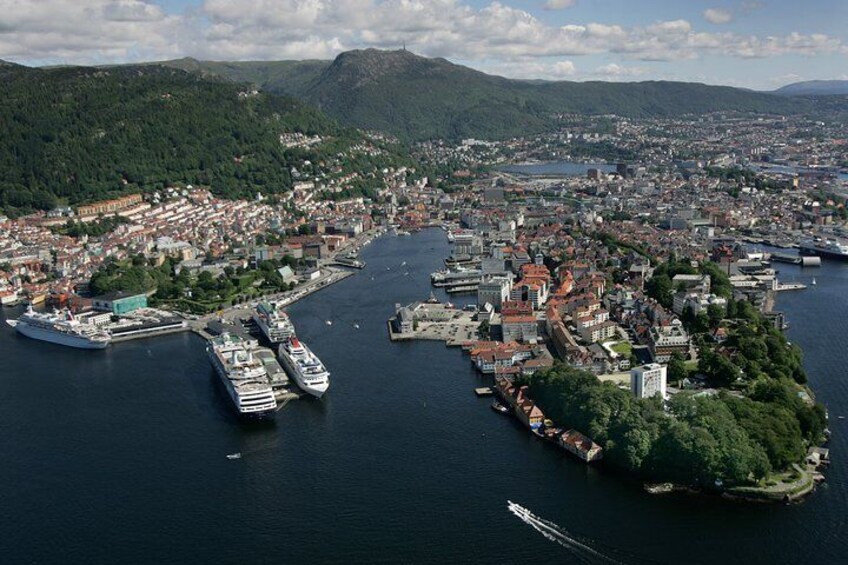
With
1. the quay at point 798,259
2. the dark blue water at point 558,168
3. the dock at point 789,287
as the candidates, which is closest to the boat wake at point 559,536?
the dock at point 789,287

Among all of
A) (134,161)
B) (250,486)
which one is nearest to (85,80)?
(134,161)

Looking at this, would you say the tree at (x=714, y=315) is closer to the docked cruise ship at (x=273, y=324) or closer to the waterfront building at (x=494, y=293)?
the waterfront building at (x=494, y=293)

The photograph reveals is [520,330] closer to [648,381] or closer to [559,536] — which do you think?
[648,381]

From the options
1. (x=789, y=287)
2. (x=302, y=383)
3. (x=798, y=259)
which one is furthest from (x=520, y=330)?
(x=798, y=259)

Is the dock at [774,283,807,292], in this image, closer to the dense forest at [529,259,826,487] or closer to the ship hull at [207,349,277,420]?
the dense forest at [529,259,826,487]

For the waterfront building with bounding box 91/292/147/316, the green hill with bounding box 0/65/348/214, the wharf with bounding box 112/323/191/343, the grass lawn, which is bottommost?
the grass lawn

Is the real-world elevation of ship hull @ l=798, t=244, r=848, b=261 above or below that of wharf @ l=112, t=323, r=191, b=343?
below

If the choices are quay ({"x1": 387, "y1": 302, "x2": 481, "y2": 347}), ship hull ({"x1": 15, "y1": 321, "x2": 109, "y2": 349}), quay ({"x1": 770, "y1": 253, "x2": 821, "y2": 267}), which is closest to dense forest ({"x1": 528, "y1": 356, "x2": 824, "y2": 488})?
quay ({"x1": 387, "y1": 302, "x2": 481, "y2": 347})

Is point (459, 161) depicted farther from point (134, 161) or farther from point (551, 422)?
point (551, 422)
